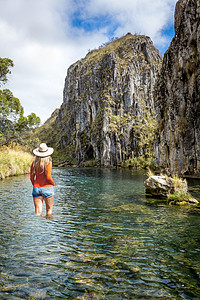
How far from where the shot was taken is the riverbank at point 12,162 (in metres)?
24.7

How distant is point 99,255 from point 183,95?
29165 mm

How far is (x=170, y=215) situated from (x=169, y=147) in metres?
25.6

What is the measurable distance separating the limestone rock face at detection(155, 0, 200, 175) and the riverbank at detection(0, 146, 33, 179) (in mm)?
22510

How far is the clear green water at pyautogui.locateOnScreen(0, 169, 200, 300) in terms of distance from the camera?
4.18 metres

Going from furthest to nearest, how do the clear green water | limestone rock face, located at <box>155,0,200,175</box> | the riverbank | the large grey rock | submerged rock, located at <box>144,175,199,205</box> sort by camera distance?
limestone rock face, located at <box>155,0,200,175</box>, the riverbank, the large grey rock, submerged rock, located at <box>144,175,199,205</box>, the clear green water

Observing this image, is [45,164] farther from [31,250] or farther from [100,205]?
[100,205]

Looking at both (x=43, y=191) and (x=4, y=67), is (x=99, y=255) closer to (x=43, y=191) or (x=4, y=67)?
(x=43, y=191)

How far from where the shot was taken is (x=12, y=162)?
26562 millimetres

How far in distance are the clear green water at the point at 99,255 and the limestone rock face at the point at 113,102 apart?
63957 millimetres

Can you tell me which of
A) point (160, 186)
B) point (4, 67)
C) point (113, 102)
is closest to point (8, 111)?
point (4, 67)

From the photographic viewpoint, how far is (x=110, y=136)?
257ft

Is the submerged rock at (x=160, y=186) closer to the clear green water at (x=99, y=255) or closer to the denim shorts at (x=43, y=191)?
the clear green water at (x=99, y=255)

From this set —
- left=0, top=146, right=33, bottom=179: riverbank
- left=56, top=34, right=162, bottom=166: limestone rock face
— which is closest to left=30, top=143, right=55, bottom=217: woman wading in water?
left=0, top=146, right=33, bottom=179: riverbank

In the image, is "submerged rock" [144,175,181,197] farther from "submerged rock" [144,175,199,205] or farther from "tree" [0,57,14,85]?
"tree" [0,57,14,85]
